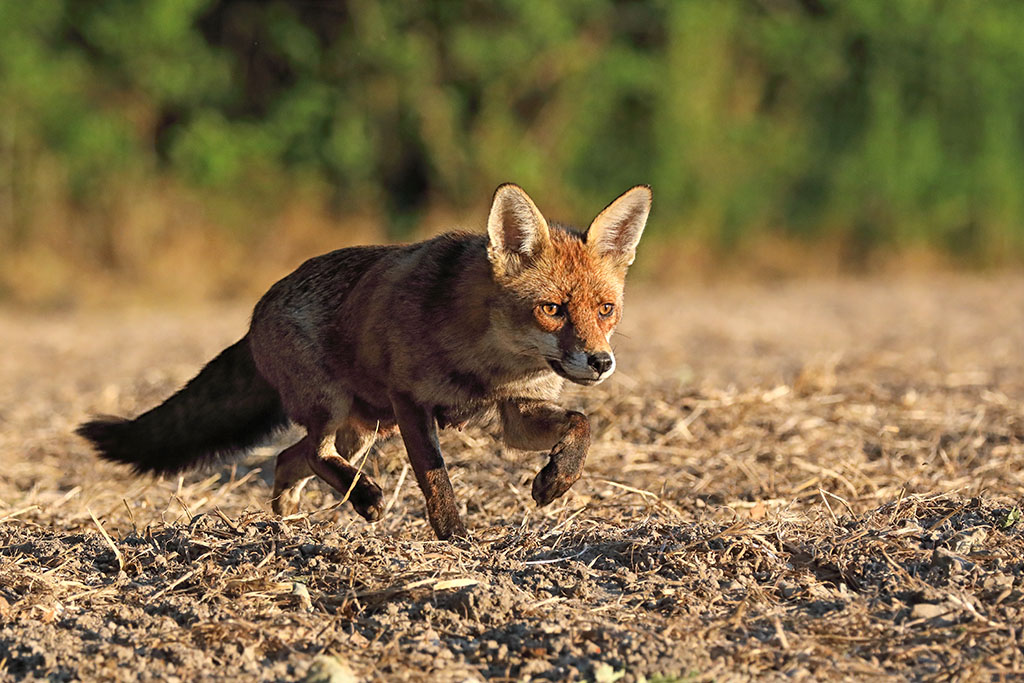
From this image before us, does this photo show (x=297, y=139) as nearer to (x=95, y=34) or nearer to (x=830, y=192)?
(x=95, y=34)

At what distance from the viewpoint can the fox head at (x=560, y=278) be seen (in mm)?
4344

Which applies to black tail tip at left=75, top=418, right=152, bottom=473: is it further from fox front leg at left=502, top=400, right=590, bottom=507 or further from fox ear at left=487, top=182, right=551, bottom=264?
fox ear at left=487, top=182, right=551, bottom=264

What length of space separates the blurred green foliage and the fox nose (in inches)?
420

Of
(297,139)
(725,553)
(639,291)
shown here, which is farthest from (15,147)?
(725,553)

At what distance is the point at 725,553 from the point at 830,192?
1349 centimetres

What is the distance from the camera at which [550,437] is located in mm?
4672

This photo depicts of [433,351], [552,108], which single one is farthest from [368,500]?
[552,108]

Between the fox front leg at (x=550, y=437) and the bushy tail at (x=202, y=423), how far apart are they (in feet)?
4.02

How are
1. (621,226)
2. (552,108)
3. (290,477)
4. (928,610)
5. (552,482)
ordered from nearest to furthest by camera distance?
(928,610) → (552,482) → (621,226) → (290,477) → (552,108)

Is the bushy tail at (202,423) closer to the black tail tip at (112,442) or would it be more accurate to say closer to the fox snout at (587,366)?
the black tail tip at (112,442)

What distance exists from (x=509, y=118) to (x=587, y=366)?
11.6 meters

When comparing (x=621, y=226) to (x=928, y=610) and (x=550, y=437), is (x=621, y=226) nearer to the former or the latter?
(x=550, y=437)

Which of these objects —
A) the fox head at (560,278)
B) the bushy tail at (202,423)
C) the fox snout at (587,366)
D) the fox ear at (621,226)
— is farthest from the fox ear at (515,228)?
the bushy tail at (202,423)

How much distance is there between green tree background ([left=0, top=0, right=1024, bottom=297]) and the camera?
13844 mm
